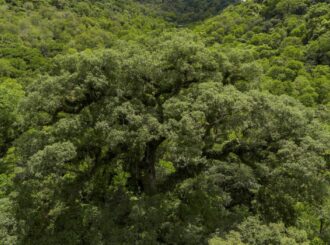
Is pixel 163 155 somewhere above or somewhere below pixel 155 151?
below

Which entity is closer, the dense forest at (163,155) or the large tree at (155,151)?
the dense forest at (163,155)

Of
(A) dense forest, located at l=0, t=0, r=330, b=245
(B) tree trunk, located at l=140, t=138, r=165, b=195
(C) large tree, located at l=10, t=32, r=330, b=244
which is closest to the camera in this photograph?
(A) dense forest, located at l=0, t=0, r=330, b=245

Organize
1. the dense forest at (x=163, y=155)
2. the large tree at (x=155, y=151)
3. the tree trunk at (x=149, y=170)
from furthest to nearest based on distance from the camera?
the tree trunk at (x=149, y=170), the large tree at (x=155, y=151), the dense forest at (x=163, y=155)

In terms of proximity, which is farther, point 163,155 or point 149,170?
point 163,155

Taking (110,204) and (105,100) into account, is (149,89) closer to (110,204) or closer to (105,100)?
(105,100)

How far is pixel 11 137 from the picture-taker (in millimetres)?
25500

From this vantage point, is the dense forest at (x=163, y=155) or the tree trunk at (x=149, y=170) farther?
the tree trunk at (x=149, y=170)

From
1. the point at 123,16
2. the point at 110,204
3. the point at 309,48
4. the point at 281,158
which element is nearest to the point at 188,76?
the point at 281,158

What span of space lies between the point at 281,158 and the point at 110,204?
665 centimetres

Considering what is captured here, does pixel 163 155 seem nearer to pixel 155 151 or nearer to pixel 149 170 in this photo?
pixel 155 151

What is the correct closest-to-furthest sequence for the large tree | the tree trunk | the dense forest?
the dense forest < the large tree < the tree trunk

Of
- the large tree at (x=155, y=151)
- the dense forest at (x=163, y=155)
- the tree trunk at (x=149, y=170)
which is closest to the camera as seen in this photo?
the dense forest at (x=163, y=155)

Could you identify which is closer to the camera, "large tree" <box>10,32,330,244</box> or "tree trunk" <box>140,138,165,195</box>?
"large tree" <box>10,32,330,244</box>

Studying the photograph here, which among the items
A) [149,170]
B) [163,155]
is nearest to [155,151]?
[163,155]
